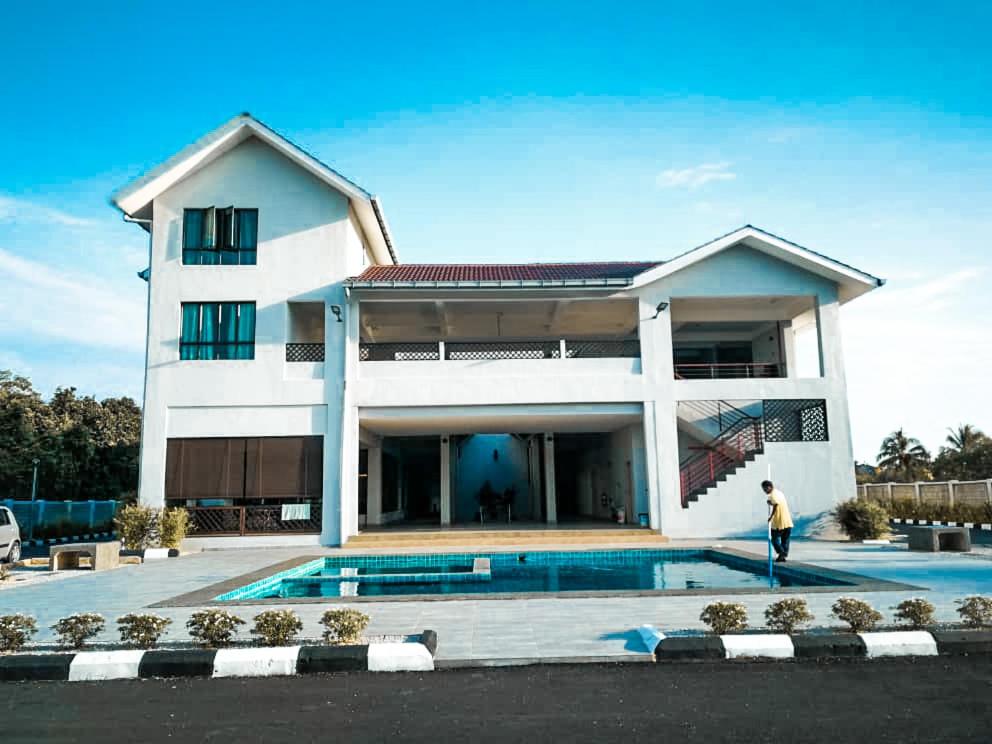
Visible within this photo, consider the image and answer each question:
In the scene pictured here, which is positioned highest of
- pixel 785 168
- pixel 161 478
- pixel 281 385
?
pixel 785 168

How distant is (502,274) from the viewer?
1892 centimetres

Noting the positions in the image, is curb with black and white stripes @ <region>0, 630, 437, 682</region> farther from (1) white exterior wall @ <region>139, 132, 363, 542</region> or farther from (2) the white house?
(1) white exterior wall @ <region>139, 132, 363, 542</region>

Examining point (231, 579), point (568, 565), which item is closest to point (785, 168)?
point (568, 565)

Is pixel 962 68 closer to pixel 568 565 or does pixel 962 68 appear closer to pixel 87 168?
pixel 568 565

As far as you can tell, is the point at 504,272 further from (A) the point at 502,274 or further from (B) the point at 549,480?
(B) the point at 549,480

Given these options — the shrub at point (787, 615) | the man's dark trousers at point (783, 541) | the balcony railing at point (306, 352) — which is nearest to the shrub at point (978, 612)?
the shrub at point (787, 615)

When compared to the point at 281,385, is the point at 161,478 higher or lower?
lower

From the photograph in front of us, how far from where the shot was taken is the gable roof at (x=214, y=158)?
1727cm

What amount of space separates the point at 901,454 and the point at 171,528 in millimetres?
47419

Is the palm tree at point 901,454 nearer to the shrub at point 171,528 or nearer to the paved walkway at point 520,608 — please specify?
the paved walkway at point 520,608

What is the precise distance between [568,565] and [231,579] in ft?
19.0

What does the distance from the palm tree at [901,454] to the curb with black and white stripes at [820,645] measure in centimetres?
4617

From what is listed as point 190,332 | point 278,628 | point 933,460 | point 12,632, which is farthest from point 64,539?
point 933,460

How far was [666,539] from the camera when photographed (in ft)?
54.4
